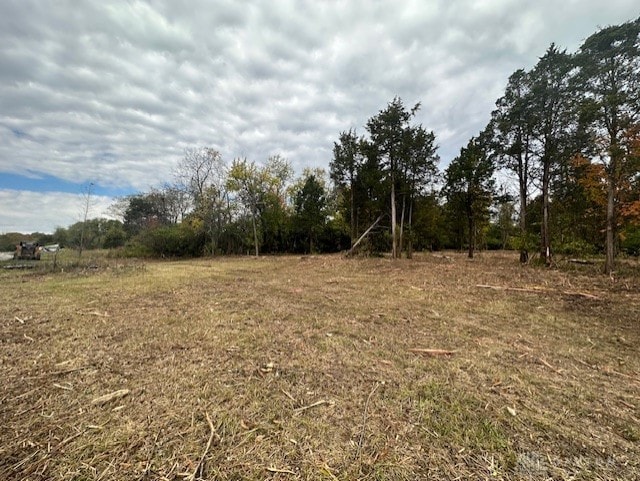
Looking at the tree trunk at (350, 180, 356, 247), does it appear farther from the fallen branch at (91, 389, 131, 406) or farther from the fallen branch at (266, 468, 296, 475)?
the fallen branch at (266, 468, 296, 475)

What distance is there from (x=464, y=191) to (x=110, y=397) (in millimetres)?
20838

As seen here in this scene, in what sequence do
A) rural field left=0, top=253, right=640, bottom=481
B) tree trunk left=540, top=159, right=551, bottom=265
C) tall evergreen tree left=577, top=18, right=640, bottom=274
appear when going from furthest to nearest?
tree trunk left=540, top=159, right=551, bottom=265
tall evergreen tree left=577, top=18, right=640, bottom=274
rural field left=0, top=253, right=640, bottom=481

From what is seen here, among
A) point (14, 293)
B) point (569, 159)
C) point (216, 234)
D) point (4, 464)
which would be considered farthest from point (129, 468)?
point (216, 234)

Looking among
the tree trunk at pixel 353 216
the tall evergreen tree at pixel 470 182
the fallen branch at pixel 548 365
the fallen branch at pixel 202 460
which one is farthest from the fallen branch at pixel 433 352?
the tall evergreen tree at pixel 470 182

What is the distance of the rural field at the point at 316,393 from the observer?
164 centimetres

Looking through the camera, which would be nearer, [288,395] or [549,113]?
[288,395]

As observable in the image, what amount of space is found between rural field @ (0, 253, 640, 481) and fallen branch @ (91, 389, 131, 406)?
23 mm

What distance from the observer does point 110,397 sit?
7.58 feet

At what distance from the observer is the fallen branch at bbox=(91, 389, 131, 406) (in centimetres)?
224

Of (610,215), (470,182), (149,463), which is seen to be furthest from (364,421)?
(470,182)

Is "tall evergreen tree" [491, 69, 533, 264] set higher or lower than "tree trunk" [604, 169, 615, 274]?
higher

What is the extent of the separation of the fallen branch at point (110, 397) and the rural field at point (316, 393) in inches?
0.9

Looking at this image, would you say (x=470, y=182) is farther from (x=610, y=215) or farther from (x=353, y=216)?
(x=610, y=215)

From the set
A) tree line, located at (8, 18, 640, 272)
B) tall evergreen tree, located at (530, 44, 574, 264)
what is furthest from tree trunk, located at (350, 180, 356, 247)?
tall evergreen tree, located at (530, 44, 574, 264)
